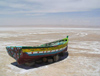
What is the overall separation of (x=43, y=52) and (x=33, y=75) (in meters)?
1.97

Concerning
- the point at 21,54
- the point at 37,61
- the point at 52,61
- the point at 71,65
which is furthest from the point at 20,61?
the point at 71,65

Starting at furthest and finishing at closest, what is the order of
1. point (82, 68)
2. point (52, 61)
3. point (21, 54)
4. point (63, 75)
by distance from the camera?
point (52, 61) → point (82, 68) → point (21, 54) → point (63, 75)

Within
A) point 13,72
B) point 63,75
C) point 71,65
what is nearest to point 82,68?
point 71,65

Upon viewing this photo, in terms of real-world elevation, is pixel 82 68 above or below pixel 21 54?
below

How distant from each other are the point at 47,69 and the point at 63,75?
1.38 meters

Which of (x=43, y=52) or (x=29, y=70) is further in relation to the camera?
(x=43, y=52)

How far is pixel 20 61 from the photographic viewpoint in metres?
7.69

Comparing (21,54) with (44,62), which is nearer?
(21,54)

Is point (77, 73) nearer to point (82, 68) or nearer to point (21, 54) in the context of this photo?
point (82, 68)

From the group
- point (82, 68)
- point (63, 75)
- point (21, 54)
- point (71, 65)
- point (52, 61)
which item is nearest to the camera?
point (63, 75)

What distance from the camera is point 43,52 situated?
8.19 meters

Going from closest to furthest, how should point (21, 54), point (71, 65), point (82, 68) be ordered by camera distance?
point (21, 54) < point (82, 68) < point (71, 65)

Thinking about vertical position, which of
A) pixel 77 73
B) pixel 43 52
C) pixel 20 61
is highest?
pixel 43 52

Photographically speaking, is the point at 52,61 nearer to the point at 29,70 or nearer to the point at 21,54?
the point at 29,70
